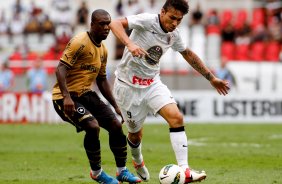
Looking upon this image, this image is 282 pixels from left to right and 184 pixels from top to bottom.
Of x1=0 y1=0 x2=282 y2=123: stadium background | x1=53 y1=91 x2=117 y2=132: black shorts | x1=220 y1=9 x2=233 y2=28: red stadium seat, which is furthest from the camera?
x1=220 y1=9 x2=233 y2=28: red stadium seat

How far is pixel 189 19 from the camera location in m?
33.3

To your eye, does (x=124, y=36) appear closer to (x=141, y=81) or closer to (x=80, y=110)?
(x=141, y=81)

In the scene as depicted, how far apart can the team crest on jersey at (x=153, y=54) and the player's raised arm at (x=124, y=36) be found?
516 mm

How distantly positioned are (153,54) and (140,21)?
502 millimetres

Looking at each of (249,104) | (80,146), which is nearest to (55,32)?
(249,104)

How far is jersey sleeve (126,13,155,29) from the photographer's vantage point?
10.5 meters

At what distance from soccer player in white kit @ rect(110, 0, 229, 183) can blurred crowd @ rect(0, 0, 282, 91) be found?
62.9 ft

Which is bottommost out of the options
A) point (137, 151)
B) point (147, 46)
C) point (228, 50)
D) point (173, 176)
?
point (228, 50)

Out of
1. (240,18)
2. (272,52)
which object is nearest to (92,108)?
(272,52)

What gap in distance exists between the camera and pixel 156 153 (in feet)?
52.1

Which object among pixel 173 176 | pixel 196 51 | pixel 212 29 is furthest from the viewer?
pixel 212 29

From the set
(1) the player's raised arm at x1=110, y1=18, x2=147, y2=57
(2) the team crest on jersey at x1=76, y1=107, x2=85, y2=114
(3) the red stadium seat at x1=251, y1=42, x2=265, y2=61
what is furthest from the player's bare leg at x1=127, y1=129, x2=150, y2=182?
(3) the red stadium seat at x1=251, y1=42, x2=265, y2=61

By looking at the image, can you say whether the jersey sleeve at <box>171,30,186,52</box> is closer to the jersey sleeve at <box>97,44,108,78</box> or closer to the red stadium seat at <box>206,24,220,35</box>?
the jersey sleeve at <box>97,44,108,78</box>

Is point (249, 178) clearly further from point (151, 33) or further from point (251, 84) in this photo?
point (251, 84)
